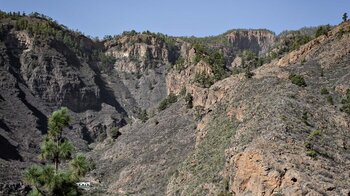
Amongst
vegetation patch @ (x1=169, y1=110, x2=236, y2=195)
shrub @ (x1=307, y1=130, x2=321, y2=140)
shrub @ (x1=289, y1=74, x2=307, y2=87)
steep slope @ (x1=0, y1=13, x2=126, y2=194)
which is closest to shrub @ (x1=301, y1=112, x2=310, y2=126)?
shrub @ (x1=307, y1=130, x2=321, y2=140)

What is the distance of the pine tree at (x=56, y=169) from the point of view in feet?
79.9

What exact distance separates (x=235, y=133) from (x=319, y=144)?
15.0 m

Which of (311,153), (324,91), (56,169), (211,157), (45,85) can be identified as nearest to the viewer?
(56,169)

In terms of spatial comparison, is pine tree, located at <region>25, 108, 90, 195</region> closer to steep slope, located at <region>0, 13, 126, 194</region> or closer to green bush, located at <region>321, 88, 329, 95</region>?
green bush, located at <region>321, 88, 329, 95</region>

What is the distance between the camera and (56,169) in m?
24.9

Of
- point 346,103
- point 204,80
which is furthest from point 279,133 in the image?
point 204,80

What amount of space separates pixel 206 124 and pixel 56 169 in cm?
6612

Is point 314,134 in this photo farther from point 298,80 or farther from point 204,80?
point 204,80

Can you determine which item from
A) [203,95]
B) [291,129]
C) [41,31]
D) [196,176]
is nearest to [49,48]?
[41,31]

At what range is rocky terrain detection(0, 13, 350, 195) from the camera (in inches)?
2223

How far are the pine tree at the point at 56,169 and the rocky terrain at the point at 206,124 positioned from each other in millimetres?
4571

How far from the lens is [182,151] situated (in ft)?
299

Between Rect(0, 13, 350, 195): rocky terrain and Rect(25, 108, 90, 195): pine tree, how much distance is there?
4.57 meters

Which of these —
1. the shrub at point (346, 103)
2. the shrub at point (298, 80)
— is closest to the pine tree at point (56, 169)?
the shrub at point (346, 103)
